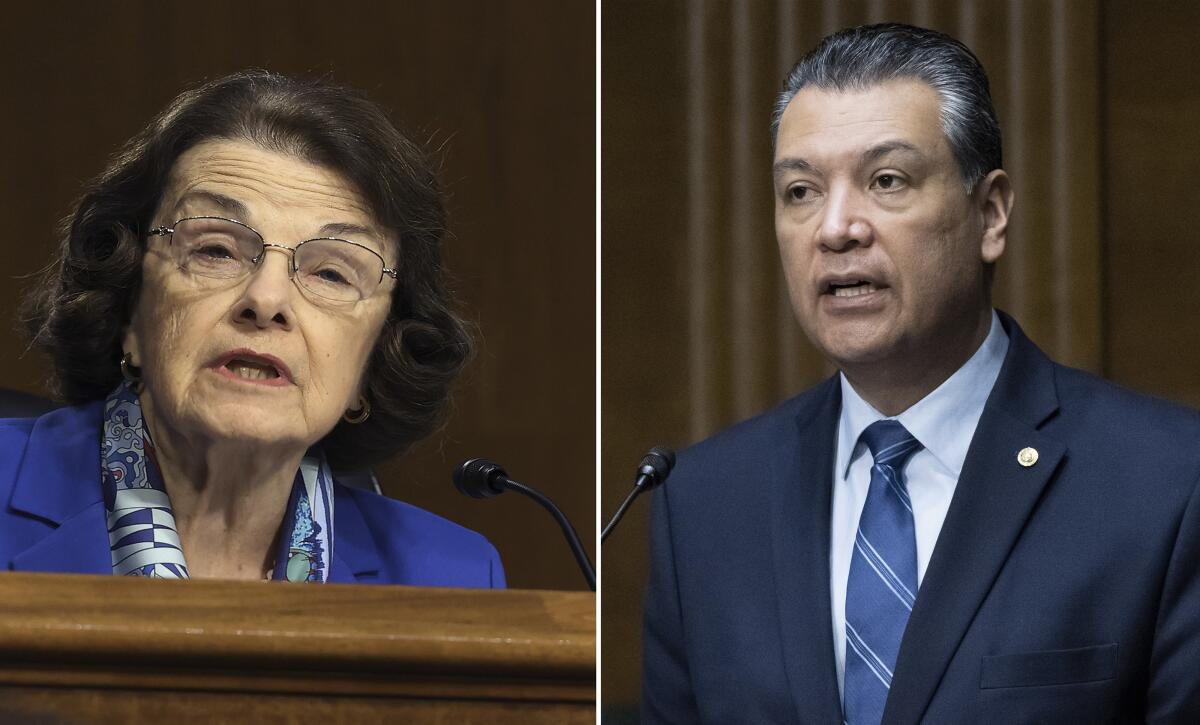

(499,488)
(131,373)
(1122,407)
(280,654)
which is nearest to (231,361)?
(131,373)

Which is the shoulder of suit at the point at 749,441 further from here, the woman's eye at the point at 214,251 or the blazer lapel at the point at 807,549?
the woman's eye at the point at 214,251

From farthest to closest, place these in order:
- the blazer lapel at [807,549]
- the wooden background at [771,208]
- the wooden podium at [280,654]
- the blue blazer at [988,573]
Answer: the wooden background at [771,208], the blazer lapel at [807,549], the blue blazer at [988,573], the wooden podium at [280,654]

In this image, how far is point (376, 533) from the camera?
74.3 inches

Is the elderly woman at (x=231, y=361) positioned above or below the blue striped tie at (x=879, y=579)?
above

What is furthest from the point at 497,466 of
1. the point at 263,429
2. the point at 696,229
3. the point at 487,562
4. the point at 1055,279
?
the point at 1055,279

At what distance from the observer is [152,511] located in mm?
1777

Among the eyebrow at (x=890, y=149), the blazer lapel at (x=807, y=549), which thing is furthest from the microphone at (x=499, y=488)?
the eyebrow at (x=890, y=149)

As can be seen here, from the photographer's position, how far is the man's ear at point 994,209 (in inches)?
69.5

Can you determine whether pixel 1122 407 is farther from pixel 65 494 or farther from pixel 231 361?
pixel 65 494

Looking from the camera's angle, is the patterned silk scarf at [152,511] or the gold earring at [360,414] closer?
Answer: the patterned silk scarf at [152,511]

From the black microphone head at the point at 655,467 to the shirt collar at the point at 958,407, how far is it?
0.28 metres

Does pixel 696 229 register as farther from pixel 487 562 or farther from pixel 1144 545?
pixel 1144 545

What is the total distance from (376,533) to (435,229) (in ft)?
1.39

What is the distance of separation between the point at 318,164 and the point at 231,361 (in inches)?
11.4
